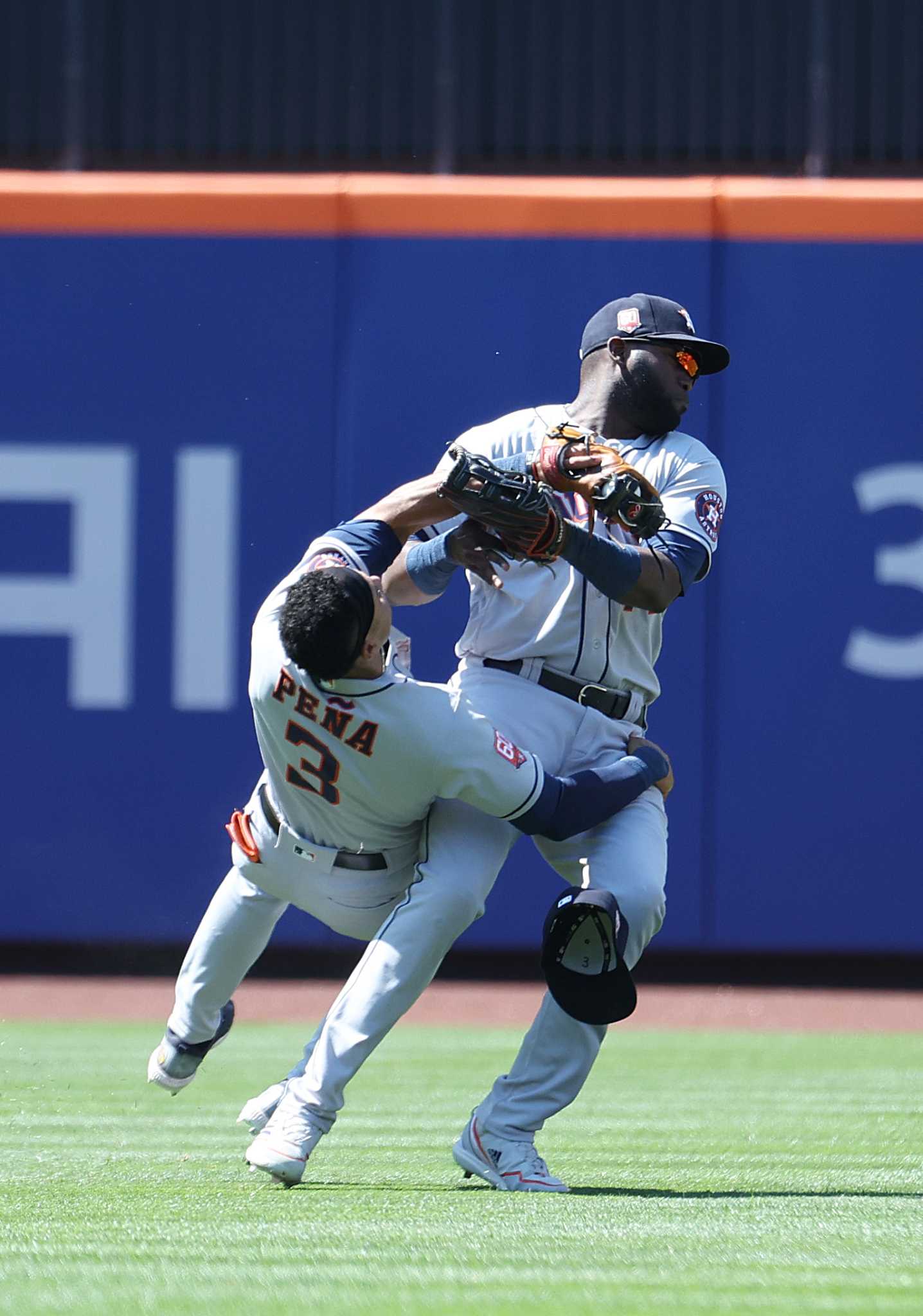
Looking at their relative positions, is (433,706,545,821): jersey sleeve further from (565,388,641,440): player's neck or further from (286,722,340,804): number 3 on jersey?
(565,388,641,440): player's neck

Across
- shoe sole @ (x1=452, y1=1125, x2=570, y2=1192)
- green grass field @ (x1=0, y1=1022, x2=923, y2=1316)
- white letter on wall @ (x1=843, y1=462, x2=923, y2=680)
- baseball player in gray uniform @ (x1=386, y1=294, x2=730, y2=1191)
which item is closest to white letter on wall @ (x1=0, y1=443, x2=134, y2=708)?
green grass field @ (x1=0, y1=1022, x2=923, y2=1316)

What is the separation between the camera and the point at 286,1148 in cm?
356

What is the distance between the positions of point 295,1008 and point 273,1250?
5110 millimetres

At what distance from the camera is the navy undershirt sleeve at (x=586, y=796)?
12.2ft

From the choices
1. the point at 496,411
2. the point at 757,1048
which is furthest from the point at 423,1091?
the point at 496,411

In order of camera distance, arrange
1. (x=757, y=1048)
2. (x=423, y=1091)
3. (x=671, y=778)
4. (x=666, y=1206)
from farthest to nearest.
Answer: (x=757, y=1048), (x=423, y=1091), (x=671, y=778), (x=666, y=1206)

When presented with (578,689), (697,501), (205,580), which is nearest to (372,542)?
(578,689)

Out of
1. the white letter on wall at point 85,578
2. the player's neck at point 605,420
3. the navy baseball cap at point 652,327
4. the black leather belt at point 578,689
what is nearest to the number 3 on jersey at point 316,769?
the black leather belt at point 578,689

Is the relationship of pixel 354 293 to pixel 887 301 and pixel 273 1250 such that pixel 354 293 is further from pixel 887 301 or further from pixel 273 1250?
pixel 273 1250

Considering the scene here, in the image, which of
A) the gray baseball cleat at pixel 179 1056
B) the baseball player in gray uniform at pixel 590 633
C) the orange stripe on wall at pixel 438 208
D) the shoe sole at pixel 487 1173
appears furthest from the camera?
the orange stripe on wall at pixel 438 208

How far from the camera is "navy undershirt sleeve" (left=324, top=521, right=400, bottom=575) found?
12.4ft

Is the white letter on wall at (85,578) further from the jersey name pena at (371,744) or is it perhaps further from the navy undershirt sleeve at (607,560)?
the navy undershirt sleeve at (607,560)

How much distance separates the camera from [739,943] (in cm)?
838

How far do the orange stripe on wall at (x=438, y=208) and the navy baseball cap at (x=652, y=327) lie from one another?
429 cm
